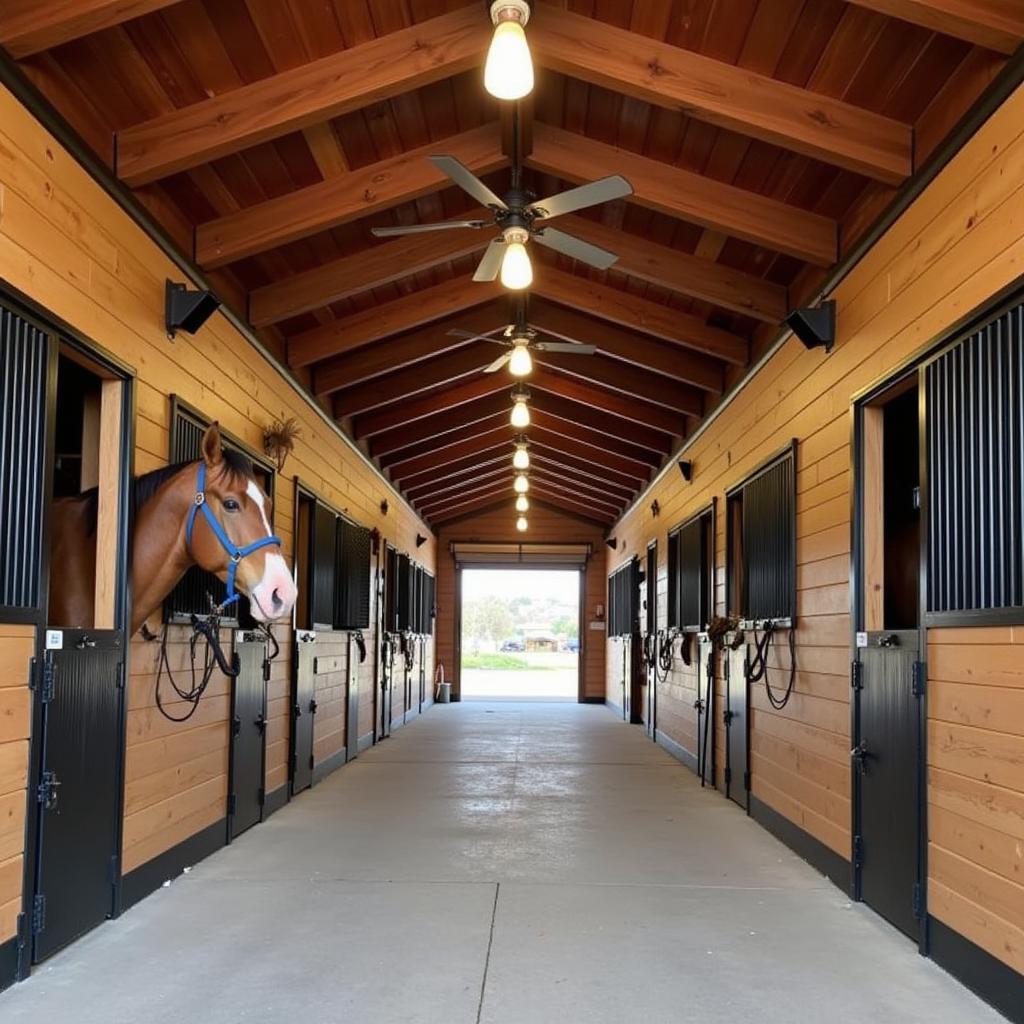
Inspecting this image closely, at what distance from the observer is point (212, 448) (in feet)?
12.1

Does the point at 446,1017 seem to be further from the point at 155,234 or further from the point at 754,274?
the point at 754,274

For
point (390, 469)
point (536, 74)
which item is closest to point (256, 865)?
point (536, 74)

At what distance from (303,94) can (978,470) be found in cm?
282

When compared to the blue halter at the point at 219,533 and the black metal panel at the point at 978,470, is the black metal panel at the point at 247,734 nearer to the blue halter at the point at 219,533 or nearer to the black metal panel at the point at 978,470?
the blue halter at the point at 219,533

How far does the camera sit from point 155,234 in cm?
406

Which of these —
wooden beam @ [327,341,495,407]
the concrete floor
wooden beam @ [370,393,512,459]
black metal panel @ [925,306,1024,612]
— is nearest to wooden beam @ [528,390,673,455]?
wooden beam @ [370,393,512,459]

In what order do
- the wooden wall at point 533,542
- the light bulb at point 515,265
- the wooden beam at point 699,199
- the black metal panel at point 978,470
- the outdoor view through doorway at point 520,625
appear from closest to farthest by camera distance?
the black metal panel at point 978,470 < the light bulb at point 515,265 < the wooden beam at point 699,199 < the wooden wall at point 533,542 < the outdoor view through doorway at point 520,625

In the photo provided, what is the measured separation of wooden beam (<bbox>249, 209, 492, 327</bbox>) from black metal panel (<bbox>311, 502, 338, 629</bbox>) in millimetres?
1751

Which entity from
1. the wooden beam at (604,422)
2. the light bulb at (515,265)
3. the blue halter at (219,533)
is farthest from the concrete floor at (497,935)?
the wooden beam at (604,422)

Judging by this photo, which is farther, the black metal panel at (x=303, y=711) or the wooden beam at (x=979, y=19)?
the black metal panel at (x=303, y=711)

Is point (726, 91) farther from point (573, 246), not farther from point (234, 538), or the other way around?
point (234, 538)

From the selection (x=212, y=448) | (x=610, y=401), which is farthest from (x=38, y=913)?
(x=610, y=401)

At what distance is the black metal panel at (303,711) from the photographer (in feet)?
20.8

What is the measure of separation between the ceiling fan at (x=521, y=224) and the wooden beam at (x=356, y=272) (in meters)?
1.04
